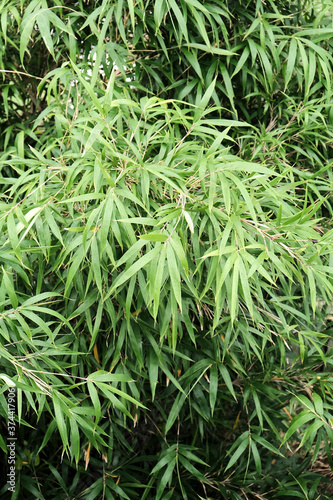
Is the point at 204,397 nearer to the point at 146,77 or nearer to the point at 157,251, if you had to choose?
the point at 157,251

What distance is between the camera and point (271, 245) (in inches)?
54.3

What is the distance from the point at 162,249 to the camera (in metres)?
1.19

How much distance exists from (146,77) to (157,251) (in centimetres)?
112

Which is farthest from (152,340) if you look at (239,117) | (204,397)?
(239,117)

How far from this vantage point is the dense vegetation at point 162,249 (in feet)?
4.52

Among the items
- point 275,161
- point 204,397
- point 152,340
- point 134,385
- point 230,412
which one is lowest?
point 230,412

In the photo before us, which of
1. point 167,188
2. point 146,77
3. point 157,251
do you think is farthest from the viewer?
point 146,77

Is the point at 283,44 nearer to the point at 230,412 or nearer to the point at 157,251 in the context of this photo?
the point at 157,251

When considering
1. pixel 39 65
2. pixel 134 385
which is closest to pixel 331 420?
pixel 134 385

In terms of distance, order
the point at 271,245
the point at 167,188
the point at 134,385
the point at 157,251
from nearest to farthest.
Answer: the point at 157,251, the point at 271,245, the point at 167,188, the point at 134,385

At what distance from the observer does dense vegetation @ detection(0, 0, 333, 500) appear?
4.52 ft

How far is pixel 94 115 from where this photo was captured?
1535mm

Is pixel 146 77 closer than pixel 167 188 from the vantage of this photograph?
No

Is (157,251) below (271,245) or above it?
above
